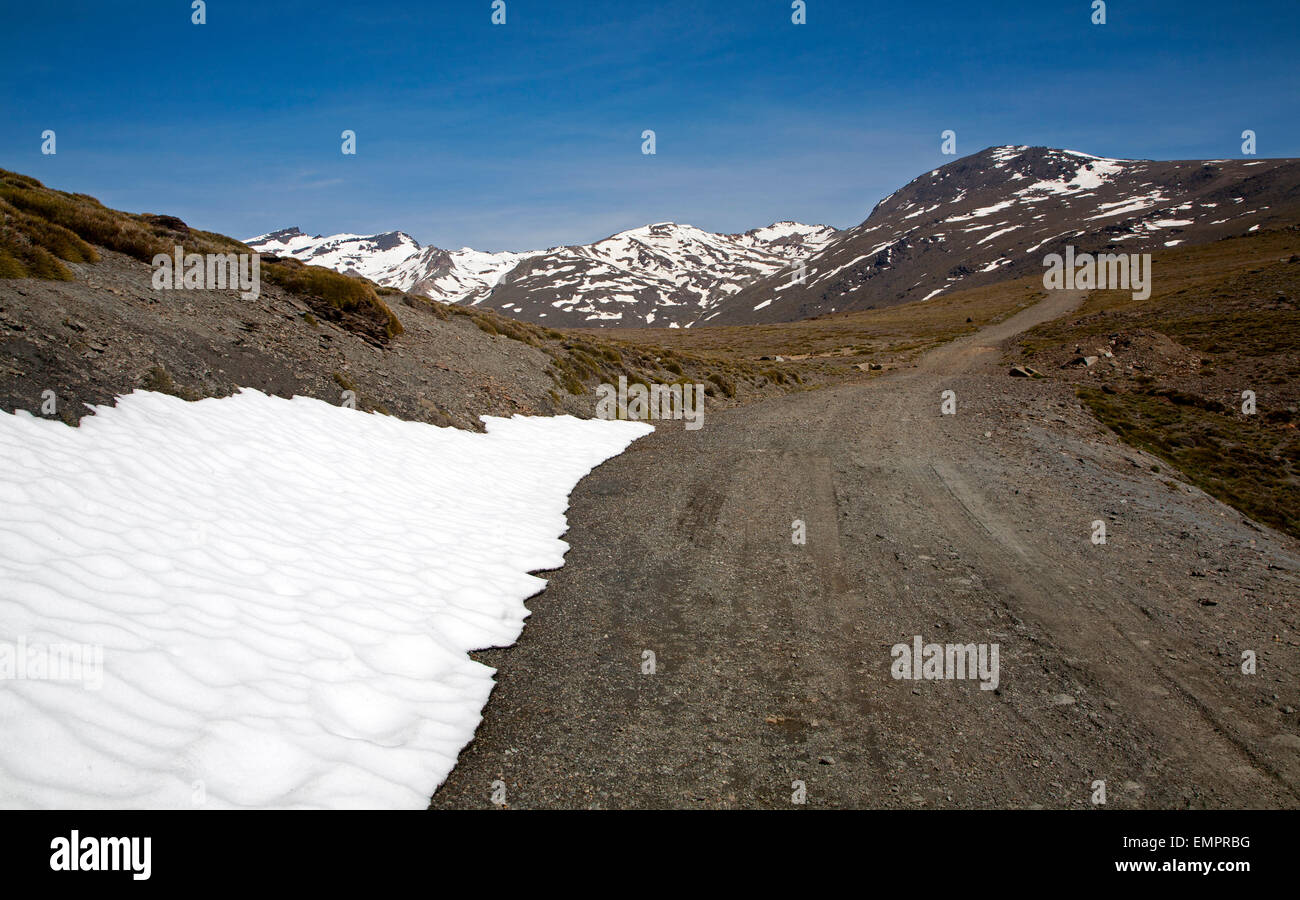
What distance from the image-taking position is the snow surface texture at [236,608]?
4.09 m

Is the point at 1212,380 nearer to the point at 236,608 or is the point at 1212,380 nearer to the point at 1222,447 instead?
the point at 1222,447

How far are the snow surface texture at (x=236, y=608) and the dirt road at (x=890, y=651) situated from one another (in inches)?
29.0

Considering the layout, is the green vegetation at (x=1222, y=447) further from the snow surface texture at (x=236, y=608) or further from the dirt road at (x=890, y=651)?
the snow surface texture at (x=236, y=608)

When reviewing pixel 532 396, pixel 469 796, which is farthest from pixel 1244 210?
pixel 469 796

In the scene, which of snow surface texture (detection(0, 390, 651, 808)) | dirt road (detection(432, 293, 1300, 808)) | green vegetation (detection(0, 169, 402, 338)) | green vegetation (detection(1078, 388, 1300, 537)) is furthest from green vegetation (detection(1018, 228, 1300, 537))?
green vegetation (detection(0, 169, 402, 338))

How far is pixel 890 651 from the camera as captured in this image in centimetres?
650

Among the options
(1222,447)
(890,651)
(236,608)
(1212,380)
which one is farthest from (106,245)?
(1212,380)

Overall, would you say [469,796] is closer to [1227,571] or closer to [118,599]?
[118,599]

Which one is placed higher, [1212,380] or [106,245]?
[106,245]

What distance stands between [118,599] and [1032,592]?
33.0 feet

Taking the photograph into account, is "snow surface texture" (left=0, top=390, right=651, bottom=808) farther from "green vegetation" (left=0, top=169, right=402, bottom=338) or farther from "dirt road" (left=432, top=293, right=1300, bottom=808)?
"green vegetation" (left=0, top=169, right=402, bottom=338)

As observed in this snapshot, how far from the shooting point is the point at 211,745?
4301 mm

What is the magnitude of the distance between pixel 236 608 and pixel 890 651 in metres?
6.81

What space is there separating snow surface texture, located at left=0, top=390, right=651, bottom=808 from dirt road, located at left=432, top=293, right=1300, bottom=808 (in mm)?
736
